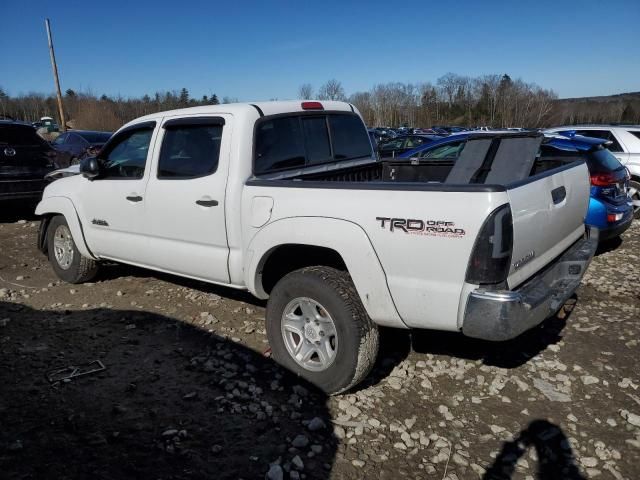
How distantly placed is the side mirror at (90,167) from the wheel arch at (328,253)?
7.12 ft

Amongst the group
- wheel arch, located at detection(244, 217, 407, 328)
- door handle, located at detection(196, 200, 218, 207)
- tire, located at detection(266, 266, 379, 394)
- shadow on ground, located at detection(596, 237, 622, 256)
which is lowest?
shadow on ground, located at detection(596, 237, 622, 256)

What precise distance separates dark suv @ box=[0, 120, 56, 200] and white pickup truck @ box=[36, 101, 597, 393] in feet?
14.1

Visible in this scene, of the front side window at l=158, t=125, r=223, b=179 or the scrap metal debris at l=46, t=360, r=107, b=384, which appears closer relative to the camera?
the scrap metal debris at l=46, t=360, r=107, b=384

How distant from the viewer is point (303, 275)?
10.8ft

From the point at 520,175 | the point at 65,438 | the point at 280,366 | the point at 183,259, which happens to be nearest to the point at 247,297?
the point at 183,259

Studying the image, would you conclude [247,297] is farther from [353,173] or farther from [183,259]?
[353,173]

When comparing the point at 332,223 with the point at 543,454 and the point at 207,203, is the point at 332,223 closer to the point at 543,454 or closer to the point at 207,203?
the point at 207,203

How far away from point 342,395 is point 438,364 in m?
0.88

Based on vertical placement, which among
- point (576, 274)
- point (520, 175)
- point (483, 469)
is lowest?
point (483, 469)

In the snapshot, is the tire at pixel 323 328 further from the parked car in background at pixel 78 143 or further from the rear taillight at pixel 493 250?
the parked car in background at pixel 78 143

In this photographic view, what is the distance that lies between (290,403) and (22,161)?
26.2ft

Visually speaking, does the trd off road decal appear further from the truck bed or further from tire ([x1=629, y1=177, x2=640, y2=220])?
tire ([x1=629, y1=177, x2=640, y2=220])

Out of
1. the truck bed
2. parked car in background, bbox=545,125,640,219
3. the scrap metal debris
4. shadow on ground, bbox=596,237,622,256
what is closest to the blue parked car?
shadow on ground, bbox=596,237,622,256

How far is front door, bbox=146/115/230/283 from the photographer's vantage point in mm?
3766
